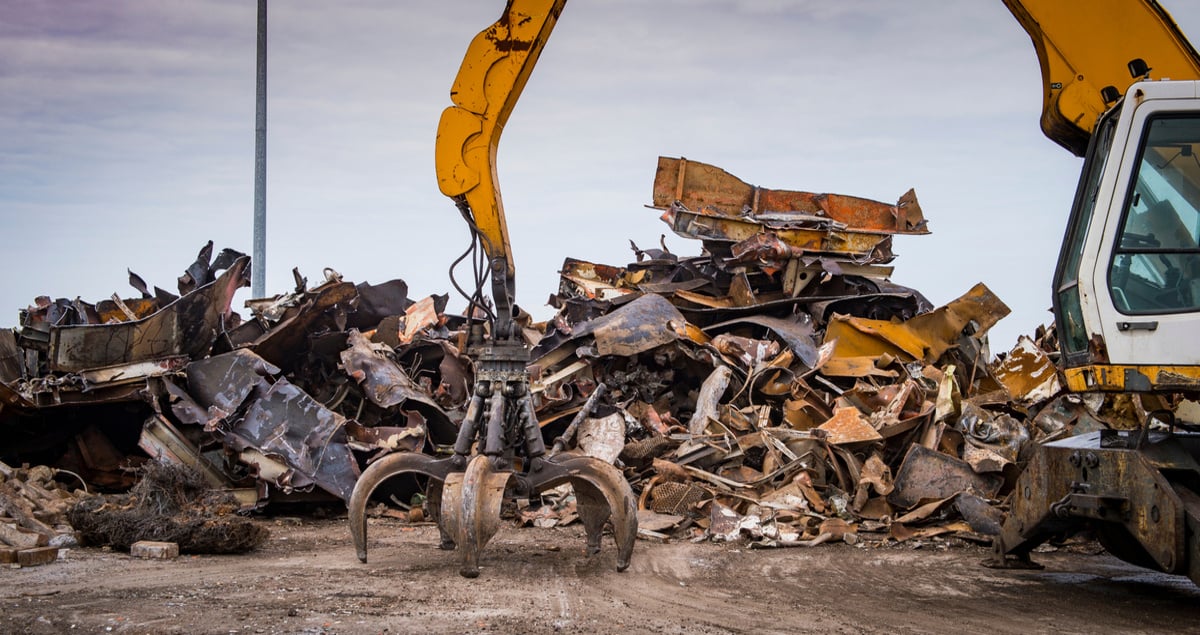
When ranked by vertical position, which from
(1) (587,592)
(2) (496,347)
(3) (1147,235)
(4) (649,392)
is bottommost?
(1) (587,592)

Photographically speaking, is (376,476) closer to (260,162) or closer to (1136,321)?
(1136,321)

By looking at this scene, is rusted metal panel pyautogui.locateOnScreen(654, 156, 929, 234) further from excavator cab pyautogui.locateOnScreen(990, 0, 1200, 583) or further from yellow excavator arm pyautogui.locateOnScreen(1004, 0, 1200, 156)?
excavator cab pyautogui.locateOnScreen(990, 0, 1200, 583)

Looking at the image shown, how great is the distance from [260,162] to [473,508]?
834 cm

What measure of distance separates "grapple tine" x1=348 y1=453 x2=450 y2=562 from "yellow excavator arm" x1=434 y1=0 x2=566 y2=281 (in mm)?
1650

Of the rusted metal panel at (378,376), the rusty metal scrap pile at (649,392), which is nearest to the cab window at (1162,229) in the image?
the rusty metal scrap pile at (649,392)

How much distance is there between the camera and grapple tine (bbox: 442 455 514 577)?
5.32 metres

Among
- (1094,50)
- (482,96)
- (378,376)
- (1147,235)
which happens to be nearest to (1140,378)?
(1147,235)

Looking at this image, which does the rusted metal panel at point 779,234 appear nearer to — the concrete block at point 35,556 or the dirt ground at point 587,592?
the dirt ground at point 587,592

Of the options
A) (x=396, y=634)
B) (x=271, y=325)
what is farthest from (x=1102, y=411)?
(x=271, y=325)

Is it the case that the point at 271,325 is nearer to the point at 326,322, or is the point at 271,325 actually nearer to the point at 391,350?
the point at 326,322

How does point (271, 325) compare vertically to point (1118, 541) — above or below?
above

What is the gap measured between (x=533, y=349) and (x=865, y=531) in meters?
3.76

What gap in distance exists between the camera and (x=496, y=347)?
6.07m

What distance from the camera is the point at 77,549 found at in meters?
6.35
